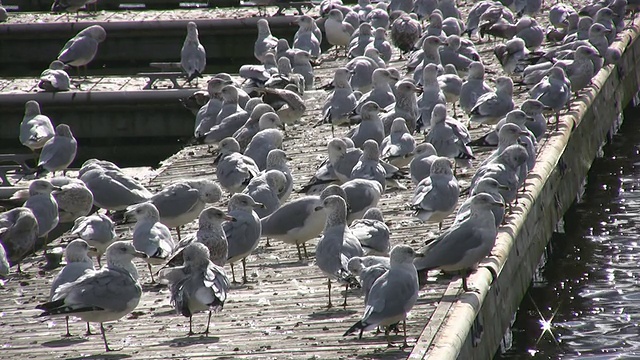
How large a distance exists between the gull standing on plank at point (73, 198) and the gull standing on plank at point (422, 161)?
319 cm

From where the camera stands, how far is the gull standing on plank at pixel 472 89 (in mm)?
14000

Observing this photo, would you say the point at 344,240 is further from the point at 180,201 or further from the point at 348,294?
the point at 180,201

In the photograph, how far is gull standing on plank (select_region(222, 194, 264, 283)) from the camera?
9188 millimetres

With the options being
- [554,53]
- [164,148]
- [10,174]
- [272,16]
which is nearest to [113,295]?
[10,174]

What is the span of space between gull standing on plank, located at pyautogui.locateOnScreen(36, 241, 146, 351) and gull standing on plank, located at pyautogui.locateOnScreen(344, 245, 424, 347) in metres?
1.58

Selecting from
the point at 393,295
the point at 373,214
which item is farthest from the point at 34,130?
the point at 393,295

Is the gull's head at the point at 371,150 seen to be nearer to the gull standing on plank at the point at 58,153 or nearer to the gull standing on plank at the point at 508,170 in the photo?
the gull standing on plank at the point at 508,170

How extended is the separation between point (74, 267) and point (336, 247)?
6.50 feet

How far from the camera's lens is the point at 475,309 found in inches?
320

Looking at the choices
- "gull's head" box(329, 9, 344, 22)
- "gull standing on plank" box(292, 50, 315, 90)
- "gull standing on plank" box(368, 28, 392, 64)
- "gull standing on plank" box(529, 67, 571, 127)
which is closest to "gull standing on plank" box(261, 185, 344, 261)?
"gull standing on plank" box(529, 67, 571, 127)

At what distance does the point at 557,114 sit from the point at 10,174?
7570mm

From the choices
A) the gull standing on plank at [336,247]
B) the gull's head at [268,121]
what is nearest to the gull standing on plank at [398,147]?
the gull's head at [268,121]

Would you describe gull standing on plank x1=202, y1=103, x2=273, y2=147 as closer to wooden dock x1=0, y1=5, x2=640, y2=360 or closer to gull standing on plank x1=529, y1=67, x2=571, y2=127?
wooden dock x1=0, y1=5, x2=640, y2=360

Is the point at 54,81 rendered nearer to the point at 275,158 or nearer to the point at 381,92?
the point at 381,92
